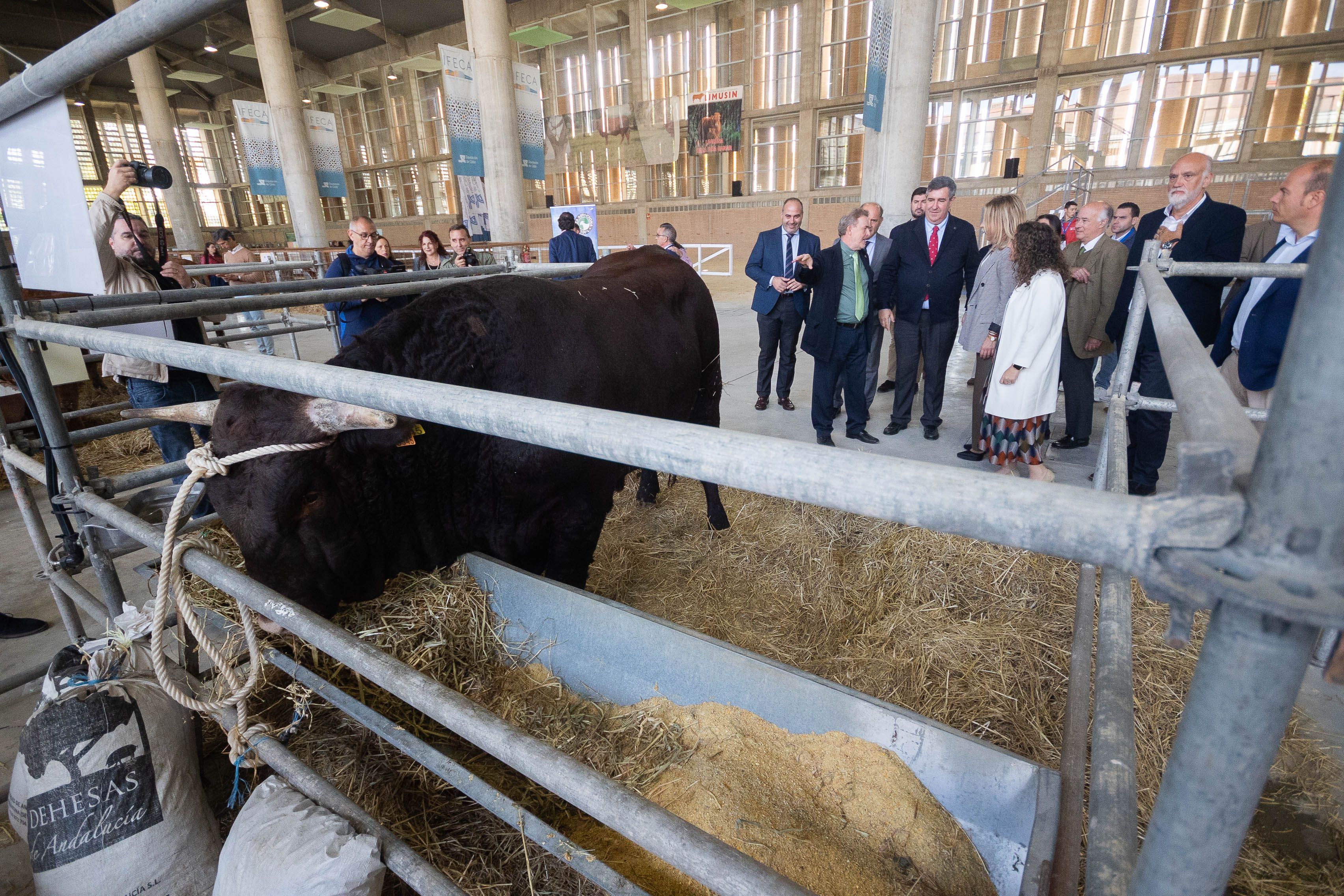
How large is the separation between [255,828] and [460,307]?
1.69 m

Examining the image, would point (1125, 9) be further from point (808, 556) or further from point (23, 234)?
point (23, 234)

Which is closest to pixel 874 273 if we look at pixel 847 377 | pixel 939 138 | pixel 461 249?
pixel 847 377

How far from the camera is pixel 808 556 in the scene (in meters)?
3.60

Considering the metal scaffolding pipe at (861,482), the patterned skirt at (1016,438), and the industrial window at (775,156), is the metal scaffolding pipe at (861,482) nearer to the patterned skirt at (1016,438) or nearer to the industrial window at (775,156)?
the patterned skirt at (1016,438)

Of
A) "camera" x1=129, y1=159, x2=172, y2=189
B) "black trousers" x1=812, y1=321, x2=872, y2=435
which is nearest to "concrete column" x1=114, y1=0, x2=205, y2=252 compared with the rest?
"camera" x1=129, y1=159, x2=172, y2=189

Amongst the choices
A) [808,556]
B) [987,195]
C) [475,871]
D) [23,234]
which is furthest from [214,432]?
[987,195]

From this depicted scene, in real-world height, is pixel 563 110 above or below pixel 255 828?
above

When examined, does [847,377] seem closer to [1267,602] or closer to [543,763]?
[543,763]

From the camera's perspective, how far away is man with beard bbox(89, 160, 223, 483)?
301 centimetres

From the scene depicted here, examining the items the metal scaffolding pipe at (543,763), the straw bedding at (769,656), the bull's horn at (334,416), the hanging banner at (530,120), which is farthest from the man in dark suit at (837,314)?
the hanging banner at (530,120)

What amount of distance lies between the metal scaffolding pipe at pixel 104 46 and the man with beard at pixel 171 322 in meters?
1.61

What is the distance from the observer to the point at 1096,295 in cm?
463

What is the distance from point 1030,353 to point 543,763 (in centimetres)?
387

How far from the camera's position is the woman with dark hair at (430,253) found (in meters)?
6.56
